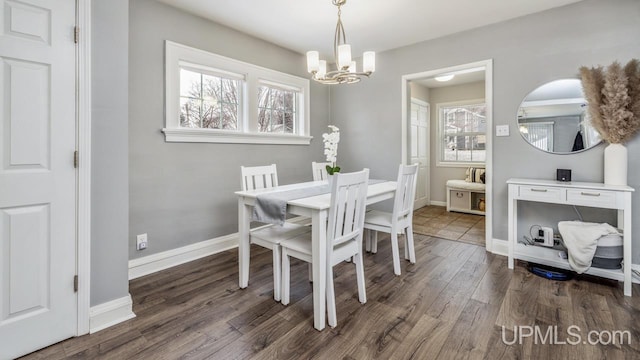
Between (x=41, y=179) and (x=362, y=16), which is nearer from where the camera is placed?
(x=41, y=179)

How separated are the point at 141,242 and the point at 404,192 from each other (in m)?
2.43

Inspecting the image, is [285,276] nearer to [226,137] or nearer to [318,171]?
[318,171]

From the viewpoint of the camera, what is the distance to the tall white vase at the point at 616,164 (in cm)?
237

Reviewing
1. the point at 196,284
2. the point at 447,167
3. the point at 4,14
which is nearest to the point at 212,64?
the point at 4,14

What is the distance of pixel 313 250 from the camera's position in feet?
5.90

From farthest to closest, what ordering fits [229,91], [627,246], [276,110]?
[276,110]
[229,91]
[627,246]

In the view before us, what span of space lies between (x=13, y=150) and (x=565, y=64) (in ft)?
13.8

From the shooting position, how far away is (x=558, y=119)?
2.79 meters

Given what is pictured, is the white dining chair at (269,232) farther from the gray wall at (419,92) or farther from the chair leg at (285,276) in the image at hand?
the gray wall at (419,92)

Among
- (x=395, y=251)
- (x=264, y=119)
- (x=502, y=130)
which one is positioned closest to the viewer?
(x=395, y=251)

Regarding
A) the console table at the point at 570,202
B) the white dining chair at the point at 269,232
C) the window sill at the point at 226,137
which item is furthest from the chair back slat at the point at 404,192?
the window sill at the point at 226,137

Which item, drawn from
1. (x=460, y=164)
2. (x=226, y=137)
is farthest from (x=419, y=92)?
(x=226, y=137)

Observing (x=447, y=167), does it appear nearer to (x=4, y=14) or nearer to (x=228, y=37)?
(x=228, y=37)

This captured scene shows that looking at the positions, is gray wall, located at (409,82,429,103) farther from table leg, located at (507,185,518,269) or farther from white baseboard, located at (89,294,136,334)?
white baseboard, located at (89,294,136,334)
